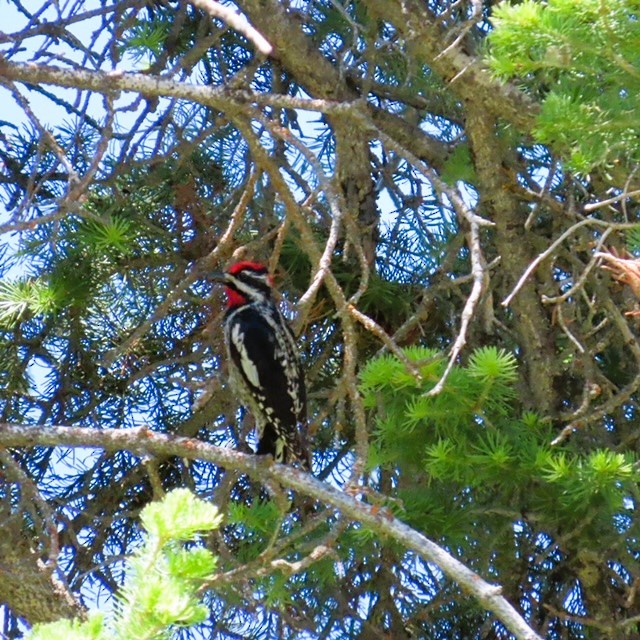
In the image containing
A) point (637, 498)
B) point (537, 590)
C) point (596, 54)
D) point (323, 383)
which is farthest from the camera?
point (323, 383)

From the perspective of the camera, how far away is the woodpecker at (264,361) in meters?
5.16

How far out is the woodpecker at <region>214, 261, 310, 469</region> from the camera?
5.16m

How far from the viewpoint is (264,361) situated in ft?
17.3

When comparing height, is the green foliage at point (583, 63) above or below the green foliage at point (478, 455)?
above

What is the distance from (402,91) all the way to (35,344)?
5.99 ft

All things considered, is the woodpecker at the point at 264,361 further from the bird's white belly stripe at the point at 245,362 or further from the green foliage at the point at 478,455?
the green foliage at the point at 478,455

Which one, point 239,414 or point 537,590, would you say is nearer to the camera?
point 537,590

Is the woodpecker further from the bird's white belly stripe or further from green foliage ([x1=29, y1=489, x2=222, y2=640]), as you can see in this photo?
green foliage ([x1=29, y1=489, x2=222, y2=640])

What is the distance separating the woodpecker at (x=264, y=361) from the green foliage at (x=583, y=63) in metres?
1.96

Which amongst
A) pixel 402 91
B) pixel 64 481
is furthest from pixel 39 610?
pixel 402 91

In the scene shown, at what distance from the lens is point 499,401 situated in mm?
4309

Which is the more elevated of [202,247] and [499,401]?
[202,247]

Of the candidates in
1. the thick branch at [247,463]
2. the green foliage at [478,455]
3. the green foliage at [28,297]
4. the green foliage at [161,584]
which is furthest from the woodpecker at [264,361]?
the green foliage at [161,584]

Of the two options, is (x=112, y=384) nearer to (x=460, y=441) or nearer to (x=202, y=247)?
(x=202, y=247)
